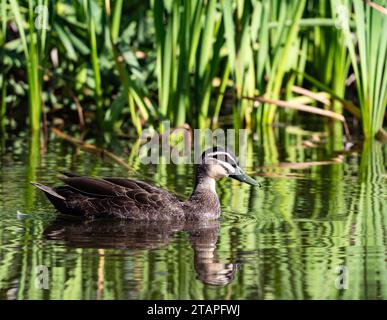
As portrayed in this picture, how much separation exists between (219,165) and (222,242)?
4.46 ft

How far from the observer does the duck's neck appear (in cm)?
852

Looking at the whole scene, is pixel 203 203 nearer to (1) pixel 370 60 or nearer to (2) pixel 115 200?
(2) pixel 115 200

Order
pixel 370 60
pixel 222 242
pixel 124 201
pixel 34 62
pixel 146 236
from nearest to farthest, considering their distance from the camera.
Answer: pixel 222 242, pixel 146 236, pixel 124 201, pixel 370 60, pixel 34 62

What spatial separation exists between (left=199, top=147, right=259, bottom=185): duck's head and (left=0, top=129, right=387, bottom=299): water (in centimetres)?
28

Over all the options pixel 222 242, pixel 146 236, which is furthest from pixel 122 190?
pixel 222 242

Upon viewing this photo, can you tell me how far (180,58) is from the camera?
1195 cm

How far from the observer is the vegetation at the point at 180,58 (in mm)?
11688

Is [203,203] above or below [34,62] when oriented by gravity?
below

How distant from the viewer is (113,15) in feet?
40.5

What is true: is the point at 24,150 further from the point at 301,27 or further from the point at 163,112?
the point at 301,27

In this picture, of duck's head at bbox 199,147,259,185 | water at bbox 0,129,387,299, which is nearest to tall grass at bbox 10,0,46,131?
water at bbox 0,129,387,299

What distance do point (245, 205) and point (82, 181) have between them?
4.41 ft

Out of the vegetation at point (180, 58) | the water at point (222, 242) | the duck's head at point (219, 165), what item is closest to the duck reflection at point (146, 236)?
the water at point (222, 242)
